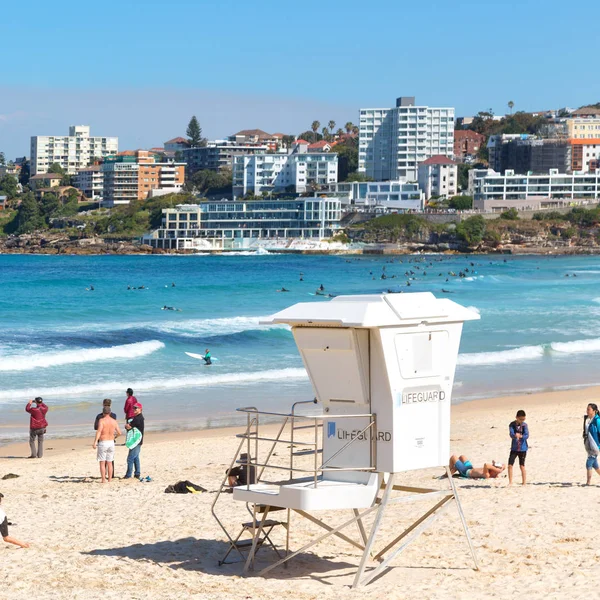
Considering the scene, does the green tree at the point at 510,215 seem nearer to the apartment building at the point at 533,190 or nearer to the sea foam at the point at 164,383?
the apartment building at the point at 533,190

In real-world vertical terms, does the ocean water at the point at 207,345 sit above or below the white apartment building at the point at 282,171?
below

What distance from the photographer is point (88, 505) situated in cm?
1229

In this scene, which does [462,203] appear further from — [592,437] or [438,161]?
[592,437]

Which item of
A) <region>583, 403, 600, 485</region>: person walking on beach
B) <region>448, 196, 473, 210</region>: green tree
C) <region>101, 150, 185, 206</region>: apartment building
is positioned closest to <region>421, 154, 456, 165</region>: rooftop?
Answer: <region>448, 196, 473, 210</region>: green tree

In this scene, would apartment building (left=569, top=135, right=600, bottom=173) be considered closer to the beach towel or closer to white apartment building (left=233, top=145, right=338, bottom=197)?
white apartment building (left=233, top=145, right=338, bottom=197)

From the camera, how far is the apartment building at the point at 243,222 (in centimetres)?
15950

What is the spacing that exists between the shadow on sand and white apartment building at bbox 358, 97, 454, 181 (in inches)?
6996

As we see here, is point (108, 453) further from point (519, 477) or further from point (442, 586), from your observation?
point (442, 586)

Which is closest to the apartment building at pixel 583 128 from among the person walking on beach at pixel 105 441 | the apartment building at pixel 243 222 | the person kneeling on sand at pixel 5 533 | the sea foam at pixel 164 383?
the apartment building at pixel 243 222

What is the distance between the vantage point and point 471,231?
146 m

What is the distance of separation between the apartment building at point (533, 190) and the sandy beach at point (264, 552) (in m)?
149

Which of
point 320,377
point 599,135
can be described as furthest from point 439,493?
point 599,135

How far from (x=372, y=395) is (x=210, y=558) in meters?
2.43

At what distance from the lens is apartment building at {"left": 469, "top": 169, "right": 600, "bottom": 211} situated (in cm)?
16125
